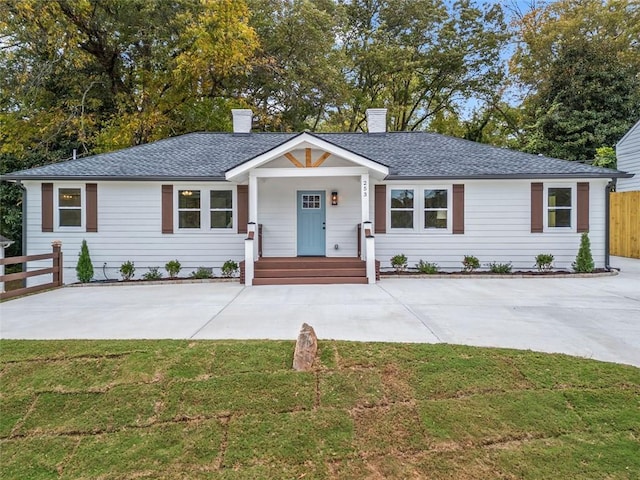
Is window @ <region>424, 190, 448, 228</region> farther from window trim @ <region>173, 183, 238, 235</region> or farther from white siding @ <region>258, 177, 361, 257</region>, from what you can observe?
window trim @ <region>173, 183, 238, 235</region>

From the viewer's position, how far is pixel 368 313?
5938 mm

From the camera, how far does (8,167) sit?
16281mm

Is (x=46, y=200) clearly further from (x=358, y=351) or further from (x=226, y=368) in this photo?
(x=358, y=351)

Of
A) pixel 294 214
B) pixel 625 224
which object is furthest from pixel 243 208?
pixel 625 224

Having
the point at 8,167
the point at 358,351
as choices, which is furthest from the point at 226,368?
the point at 8,167

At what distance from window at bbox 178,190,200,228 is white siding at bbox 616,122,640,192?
15.3 meters

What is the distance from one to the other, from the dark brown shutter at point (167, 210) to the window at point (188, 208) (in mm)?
229

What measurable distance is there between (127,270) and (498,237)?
996cm

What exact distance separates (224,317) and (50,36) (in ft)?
46.1

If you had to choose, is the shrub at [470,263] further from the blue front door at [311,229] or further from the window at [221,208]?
the window at [221,208]

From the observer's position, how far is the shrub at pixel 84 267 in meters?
9.72

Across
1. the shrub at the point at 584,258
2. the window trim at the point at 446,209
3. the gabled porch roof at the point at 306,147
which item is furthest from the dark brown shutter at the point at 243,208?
the shrub at the point at 584,258

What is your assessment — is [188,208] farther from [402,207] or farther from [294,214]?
[402,207]

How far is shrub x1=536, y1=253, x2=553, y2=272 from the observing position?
10023 mm
